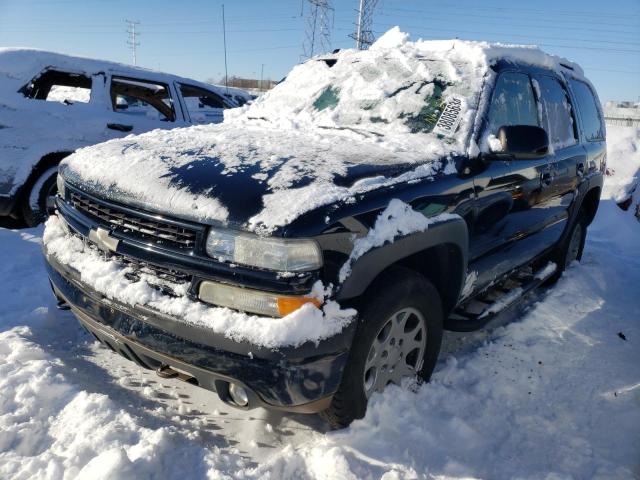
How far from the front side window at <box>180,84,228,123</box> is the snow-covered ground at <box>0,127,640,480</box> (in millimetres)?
3402

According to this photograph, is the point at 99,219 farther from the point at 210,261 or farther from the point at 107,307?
the point at 210,261

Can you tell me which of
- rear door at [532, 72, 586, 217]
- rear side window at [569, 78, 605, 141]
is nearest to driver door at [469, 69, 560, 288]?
rear door at [532, 72, 586, 217]

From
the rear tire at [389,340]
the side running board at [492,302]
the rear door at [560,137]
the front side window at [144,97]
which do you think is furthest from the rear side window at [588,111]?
the front side window at [144,97]

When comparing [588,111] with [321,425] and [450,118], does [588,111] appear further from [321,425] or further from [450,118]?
[321,425]

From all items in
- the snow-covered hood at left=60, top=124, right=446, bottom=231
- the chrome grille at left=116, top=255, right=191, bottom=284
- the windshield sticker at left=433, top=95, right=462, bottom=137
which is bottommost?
the chrome grille at left=116, top=255, right=191, bottom=284

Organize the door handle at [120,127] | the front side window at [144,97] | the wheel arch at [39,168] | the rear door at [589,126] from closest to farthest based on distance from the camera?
the rear door at [589,126] < the wheel arch at [39,168] < the door handle at [120,127] < the front side window at [144,97]

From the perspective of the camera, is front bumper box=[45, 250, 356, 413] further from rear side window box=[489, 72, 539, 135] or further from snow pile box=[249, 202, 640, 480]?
rear side window box=[489, 72, 539, 135]

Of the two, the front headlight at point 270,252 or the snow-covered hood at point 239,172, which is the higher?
the snow-covered hood at point 239,172

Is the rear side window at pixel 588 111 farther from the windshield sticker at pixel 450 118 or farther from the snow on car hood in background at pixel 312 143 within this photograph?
the windshield sticker at pixel 450 118

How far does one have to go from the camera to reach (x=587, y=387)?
294 centimetres

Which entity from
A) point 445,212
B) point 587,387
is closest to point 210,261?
point 445,212

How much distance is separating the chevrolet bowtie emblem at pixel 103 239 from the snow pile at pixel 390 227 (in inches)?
40.1

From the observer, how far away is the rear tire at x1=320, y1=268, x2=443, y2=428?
206cm

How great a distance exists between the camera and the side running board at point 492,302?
288cm
